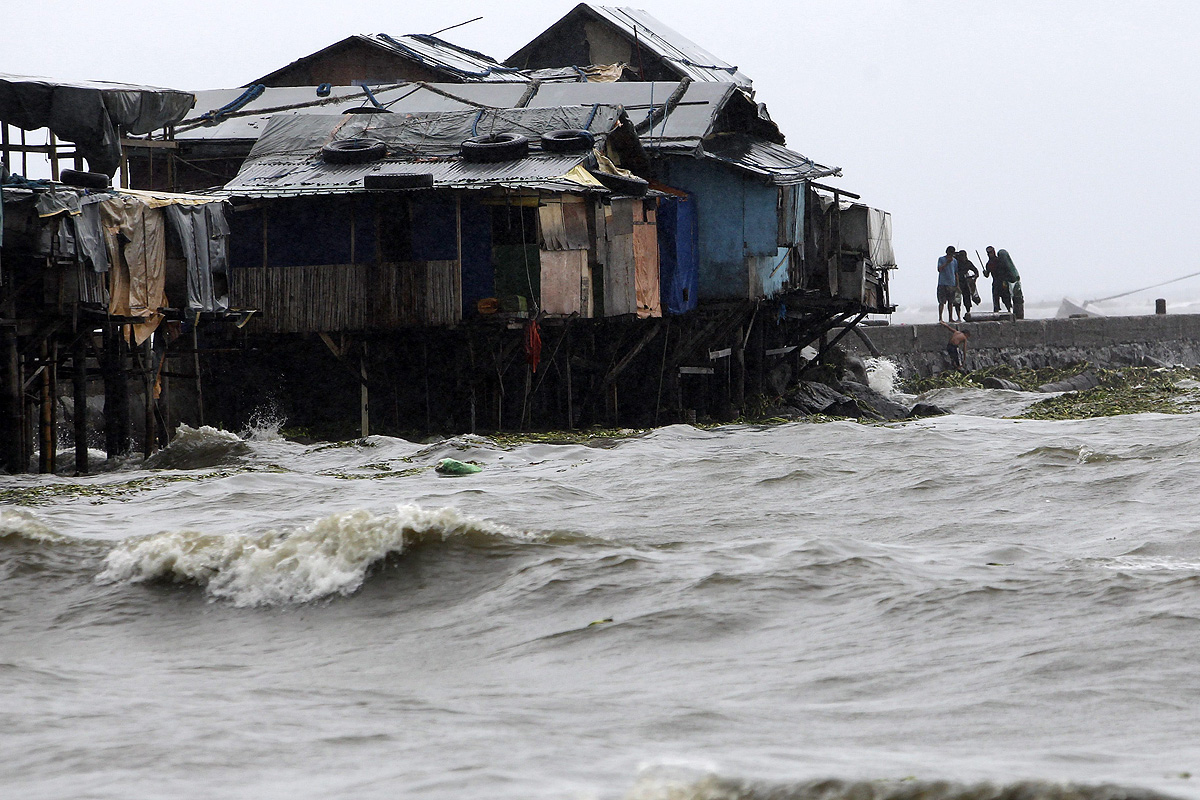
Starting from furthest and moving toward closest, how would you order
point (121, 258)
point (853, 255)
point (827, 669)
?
1. point (853, 255)
2. point (121, 258)
3. point (827, 669)

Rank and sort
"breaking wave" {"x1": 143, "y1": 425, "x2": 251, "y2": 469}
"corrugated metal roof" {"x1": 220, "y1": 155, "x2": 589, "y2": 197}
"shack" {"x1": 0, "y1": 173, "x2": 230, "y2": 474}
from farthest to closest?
1. "corrugated metal roof" {"x1": 220, "y1": 155, "x2": 589, "y2": 197}
2. "breaking wave" {"x1": 143, "y1": 425, "x2": 251, "y2": 469}
3. "shack" {"x1": 0, "y1": 173, "x2": 230, "y2": 474}

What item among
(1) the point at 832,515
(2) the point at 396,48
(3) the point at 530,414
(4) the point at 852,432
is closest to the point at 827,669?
(1) the point at 832,515

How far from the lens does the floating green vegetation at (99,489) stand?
12.1 metres

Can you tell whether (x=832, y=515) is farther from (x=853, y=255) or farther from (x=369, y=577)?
(x=853, y=255)

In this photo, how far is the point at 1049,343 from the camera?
33906 mm

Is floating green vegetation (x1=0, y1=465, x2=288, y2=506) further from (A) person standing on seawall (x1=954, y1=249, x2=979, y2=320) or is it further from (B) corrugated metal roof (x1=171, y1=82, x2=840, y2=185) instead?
(A) person standing on seawall (x1=954, y1=249, x2=979, y2=320)

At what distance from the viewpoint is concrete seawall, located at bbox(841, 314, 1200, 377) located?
105 ft

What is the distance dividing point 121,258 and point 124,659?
969cm

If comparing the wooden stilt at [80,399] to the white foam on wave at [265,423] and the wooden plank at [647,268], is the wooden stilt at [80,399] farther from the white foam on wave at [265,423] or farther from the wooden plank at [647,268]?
the wooden plank at [647,268]

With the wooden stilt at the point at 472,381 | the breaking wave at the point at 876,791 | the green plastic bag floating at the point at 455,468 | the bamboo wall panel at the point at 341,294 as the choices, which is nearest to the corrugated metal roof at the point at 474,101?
the bamboo wall panel at the point at 341,294

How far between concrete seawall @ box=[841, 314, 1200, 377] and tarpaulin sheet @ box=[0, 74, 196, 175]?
18.6m

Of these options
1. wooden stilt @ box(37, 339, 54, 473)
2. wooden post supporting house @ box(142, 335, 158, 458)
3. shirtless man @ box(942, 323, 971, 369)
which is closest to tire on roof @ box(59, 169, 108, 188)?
wooden stilt @ box(37, 339, 54, 473)

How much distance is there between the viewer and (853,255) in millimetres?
25812

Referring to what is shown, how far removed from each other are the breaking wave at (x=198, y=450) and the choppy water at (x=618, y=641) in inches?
143
